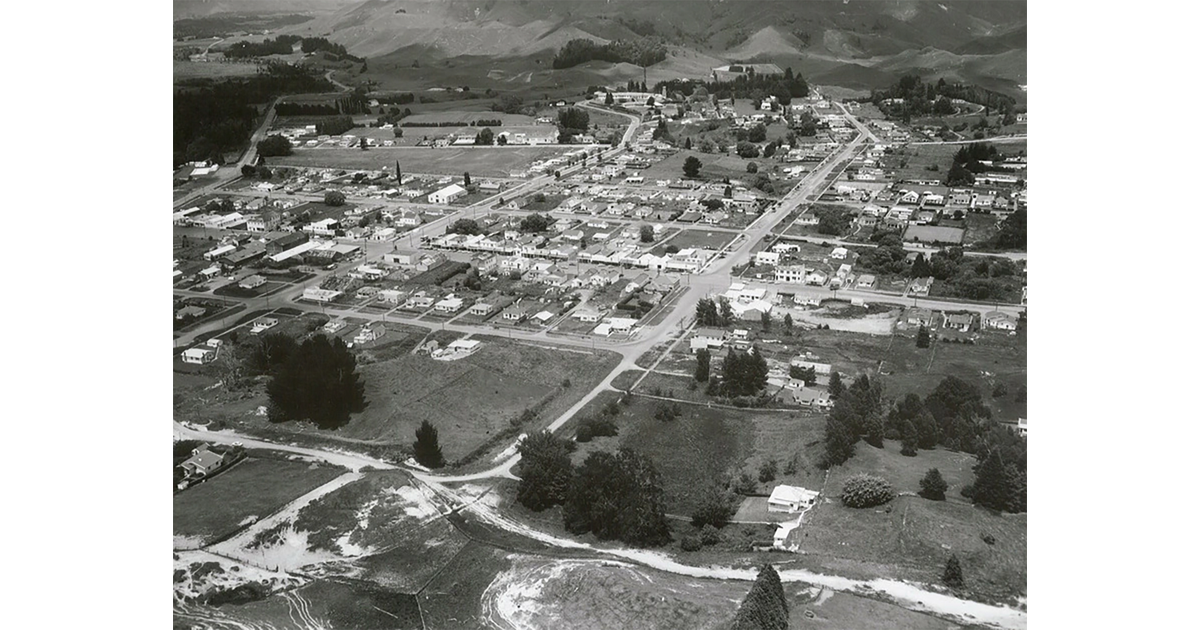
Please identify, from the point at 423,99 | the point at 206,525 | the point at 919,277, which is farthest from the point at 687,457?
the point at 423,99

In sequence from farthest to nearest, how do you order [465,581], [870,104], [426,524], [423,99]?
[870,104], [423,99], [426,524], [465,581]

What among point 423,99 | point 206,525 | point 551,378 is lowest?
point 206,525

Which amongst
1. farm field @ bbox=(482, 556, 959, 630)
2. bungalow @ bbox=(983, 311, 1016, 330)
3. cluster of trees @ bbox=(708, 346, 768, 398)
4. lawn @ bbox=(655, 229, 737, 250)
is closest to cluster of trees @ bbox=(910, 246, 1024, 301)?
bungalow @ bbox=(983, 311, 1016, 330)

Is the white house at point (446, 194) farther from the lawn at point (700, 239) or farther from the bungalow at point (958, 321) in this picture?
the bungalow at point (958, 321)

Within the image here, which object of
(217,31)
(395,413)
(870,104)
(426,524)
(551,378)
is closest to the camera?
(426,524)

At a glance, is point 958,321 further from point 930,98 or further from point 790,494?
point 930,98

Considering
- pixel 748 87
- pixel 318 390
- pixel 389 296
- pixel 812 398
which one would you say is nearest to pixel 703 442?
pixel 812 398

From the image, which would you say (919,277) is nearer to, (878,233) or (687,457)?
(878,233)
